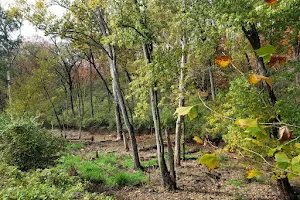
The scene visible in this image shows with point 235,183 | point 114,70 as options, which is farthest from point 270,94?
point 114,70

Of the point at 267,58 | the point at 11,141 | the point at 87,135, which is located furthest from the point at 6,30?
the point at 267,58

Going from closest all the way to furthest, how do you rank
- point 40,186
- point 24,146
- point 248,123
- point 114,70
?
point 248,123 → point 40,186 → point 24,146 → point 114,70

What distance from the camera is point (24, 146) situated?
22.4 ft

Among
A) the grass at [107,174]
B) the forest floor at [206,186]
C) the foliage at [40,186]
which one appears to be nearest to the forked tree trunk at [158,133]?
the forest floor at [206,186]

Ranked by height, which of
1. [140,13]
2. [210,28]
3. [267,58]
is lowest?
[267,58]

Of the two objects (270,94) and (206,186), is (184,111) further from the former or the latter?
(206,186)

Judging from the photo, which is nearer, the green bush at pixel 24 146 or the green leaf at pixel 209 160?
the green leaf at pixel 209 160

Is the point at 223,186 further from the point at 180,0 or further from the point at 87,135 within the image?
the point at 87,135

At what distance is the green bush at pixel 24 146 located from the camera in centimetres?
673

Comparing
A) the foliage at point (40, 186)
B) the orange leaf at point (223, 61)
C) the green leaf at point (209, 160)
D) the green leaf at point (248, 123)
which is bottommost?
the foliage at point (40, 186)

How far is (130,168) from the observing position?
8.80m

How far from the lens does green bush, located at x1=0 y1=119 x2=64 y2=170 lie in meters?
6.73

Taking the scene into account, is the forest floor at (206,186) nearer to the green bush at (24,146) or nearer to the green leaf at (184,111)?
the green bush at (24,146)

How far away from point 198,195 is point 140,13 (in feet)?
17.7
